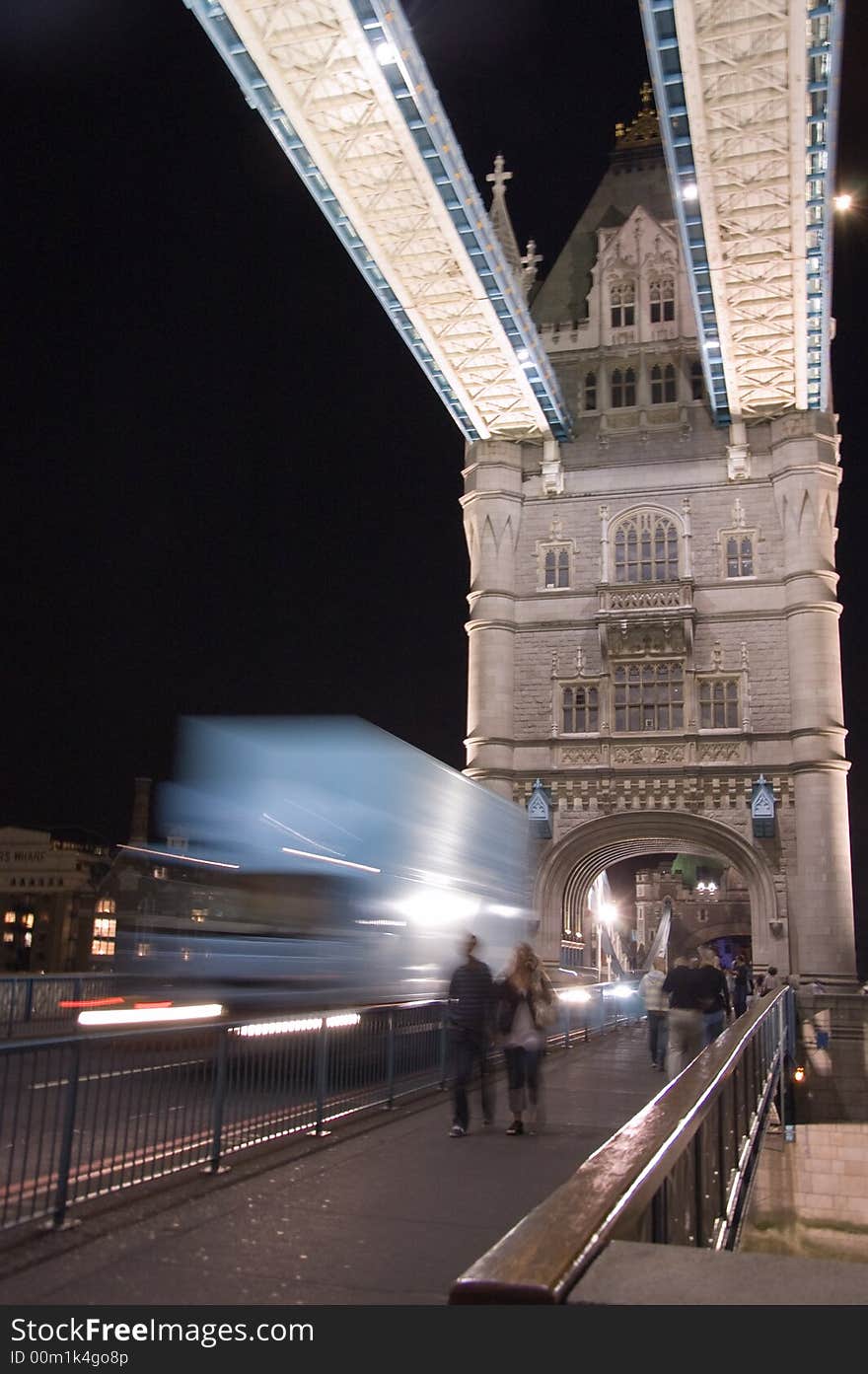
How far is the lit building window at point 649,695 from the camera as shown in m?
36.5

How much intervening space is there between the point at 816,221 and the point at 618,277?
11.4 metres

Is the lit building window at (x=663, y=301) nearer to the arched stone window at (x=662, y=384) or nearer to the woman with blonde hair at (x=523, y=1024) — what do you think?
the arched stone window at (x=662, y=384)

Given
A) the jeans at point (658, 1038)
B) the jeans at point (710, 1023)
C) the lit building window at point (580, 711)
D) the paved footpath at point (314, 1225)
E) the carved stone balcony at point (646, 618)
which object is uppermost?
the carved stone balcony at point (646, 618)

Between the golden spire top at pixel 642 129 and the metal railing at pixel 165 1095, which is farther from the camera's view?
the golden spire top at pixel 642 129

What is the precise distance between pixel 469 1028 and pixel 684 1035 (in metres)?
4.32

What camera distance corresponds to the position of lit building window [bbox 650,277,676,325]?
134 feet

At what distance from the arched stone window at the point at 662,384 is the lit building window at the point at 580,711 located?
10.8m

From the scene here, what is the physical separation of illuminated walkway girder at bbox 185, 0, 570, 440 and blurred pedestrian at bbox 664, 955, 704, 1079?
885 inches

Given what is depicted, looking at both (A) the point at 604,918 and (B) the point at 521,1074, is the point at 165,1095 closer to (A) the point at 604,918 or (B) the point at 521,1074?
(B) the point at 521,1074

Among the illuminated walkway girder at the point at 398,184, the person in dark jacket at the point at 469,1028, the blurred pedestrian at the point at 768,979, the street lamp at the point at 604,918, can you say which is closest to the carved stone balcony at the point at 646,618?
the illuminated walkway girder at the point at 398,184

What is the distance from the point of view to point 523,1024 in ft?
35.7

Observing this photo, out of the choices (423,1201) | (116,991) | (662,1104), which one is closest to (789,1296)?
(662,1104)

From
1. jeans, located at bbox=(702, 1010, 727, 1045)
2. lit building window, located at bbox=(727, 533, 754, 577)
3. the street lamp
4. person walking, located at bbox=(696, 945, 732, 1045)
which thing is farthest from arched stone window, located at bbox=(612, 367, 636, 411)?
jeans, located at bbox=(702, 1010, 727, 1045)

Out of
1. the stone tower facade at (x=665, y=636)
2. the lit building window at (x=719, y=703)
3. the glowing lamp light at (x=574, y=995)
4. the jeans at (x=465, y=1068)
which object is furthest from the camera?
the lit building window at (x=719, y=703)
